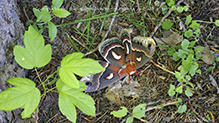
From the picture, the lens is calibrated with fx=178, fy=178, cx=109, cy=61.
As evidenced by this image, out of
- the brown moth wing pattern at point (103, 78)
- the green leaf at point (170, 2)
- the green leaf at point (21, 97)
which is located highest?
the green leaf at point (170, 2)

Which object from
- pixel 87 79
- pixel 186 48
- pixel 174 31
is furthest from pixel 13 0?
pixel 186 48

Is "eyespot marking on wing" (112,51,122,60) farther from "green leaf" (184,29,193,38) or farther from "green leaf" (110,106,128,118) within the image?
"green leaf" (184,29,193,38)

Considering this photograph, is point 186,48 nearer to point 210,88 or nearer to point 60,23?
point 210,88

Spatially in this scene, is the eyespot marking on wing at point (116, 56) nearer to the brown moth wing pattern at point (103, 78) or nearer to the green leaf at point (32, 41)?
the brown moth wing pattern at point (103, 78)

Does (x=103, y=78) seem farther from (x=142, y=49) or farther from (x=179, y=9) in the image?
(x=179, y=9)

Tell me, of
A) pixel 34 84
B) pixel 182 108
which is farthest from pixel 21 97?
pixel 182 108

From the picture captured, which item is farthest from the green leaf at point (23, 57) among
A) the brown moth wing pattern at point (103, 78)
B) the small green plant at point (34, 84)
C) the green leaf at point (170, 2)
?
the green leaf at point (170, 2)

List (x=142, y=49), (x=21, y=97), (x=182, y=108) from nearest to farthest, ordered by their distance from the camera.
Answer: (x=21, y=97)
(x=142, y=49)
(x=182, y=108)
